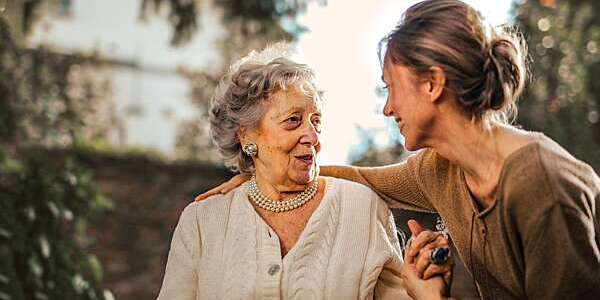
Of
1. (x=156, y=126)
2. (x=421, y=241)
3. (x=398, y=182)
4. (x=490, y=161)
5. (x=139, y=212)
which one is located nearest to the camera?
(x=490, y=161)

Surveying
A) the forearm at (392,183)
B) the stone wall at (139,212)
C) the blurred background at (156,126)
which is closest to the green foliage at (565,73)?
the blurred background at (156,126)

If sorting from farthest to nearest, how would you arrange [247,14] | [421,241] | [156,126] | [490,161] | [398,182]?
1. [156,126]
2. [247,14]
3. [398,182]
4. [421,241]
5. [490,161]

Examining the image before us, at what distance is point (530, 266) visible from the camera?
8.18ft

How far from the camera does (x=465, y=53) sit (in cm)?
253

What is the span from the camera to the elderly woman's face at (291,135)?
9.87 feet

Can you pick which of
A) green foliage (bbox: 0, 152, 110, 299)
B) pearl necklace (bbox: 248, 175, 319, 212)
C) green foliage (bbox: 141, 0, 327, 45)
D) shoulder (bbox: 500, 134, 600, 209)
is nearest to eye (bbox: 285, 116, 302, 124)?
pearl necklace (bbox: 248, 175, 319, 212)

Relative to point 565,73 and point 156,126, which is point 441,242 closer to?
point 565,73

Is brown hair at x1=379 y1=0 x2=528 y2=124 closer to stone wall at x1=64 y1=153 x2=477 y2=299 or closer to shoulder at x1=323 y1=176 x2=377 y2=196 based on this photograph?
shoulder at x1=323 y1=176 x2=377 y2=196

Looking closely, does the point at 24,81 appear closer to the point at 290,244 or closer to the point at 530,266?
the point at 290,244

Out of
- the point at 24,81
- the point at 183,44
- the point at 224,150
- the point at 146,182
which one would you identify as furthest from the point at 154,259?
the point at 224,150

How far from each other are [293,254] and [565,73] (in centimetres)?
421

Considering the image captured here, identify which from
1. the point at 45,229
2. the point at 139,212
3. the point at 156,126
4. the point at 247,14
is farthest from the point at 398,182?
the point at 156,126

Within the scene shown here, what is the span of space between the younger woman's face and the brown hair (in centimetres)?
3

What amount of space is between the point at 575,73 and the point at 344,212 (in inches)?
161
